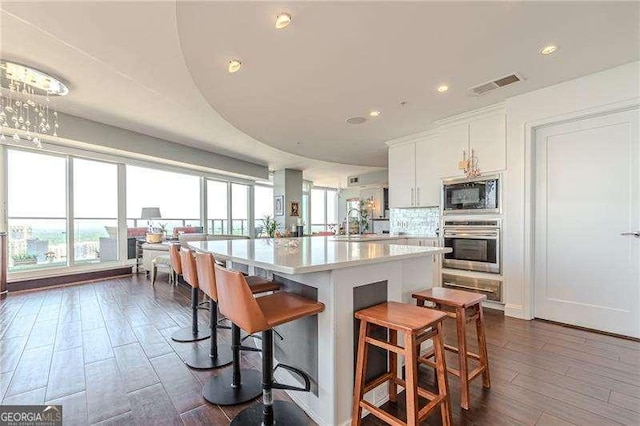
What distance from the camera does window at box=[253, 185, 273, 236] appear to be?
9.45m

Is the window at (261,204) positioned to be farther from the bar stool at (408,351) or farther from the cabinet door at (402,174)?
the bar stool at (408,351)

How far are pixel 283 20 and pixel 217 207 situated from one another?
6.98 m

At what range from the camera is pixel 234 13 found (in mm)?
1895

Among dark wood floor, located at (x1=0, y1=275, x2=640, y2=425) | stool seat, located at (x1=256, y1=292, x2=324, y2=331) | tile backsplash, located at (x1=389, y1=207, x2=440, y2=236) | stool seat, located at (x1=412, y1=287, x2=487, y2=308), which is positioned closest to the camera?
stool seat, located at (x1=256, y1=292, x2=324, y2=331)

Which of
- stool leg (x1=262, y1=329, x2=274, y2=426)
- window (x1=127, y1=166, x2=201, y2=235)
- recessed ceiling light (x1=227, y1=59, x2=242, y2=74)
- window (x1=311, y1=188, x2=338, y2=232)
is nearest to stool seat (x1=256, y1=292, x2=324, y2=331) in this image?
stool leg (x1=262, y1=329, x2=274, y2=426)

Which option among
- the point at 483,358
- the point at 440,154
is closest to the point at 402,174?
the point at 440,154

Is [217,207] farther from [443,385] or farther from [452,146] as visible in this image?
[443,385]

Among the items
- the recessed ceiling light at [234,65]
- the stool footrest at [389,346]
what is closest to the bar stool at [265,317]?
the stool footrest at [389,346]

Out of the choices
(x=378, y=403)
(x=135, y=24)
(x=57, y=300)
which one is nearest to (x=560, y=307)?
(x=378, y=403)

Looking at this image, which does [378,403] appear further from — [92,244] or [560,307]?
[92,244]

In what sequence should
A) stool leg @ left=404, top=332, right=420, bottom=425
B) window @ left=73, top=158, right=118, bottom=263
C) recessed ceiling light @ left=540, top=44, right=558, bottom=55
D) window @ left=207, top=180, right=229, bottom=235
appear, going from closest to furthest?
stool leg @ left=404, top=332, right=420, bottom=425
recessed ceiling light @ left=540, top=44, right=558, bottom=55
window @ left=73, top=158, right=118, bottom=263
window @ left=207, top=180, right=229, bottom=235

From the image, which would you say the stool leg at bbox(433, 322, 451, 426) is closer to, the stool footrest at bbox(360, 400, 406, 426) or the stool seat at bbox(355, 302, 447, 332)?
the stool seat at bbox(355, 302, 447, 332)

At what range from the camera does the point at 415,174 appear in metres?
4.65

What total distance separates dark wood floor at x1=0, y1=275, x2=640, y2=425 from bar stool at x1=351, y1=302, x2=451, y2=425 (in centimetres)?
21
